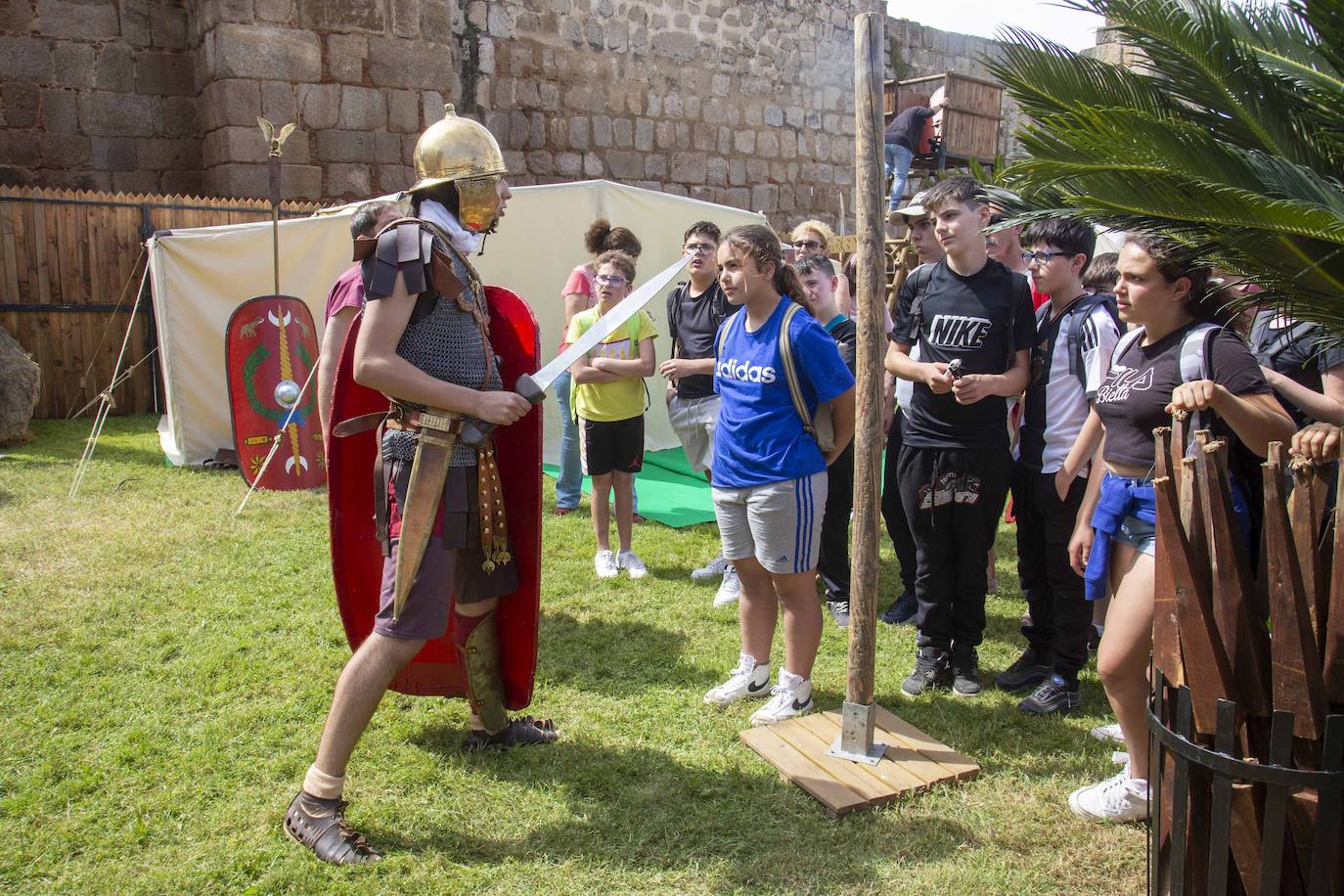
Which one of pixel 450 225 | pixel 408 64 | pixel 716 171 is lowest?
pixel 450 225

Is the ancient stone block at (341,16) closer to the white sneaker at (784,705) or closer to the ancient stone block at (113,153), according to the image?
the ancient stone block at (113,153)

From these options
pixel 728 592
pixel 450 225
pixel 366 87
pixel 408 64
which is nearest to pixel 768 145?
pixel 408 64

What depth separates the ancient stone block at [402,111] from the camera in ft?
34.6

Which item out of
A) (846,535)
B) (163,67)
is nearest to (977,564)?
(846,535)

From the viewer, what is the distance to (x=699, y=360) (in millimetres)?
4781

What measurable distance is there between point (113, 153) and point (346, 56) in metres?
2.92

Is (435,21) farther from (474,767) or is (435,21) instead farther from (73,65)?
(474,767)

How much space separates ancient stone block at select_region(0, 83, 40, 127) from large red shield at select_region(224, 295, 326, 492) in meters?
5.75

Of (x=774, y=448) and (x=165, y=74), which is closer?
(x=774, y=448)

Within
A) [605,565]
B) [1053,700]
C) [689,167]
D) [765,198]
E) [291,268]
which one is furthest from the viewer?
[765,198]

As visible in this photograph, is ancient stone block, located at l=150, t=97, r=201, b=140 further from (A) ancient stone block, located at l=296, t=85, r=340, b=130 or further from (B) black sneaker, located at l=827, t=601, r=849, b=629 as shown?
(B) black sneaker, located at l=827, t=601, r=849, b=629

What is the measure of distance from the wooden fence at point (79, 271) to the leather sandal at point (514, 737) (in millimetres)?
7773

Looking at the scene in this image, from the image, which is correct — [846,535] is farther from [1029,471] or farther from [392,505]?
[392,505]

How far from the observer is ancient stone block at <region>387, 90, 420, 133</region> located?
415 inches
